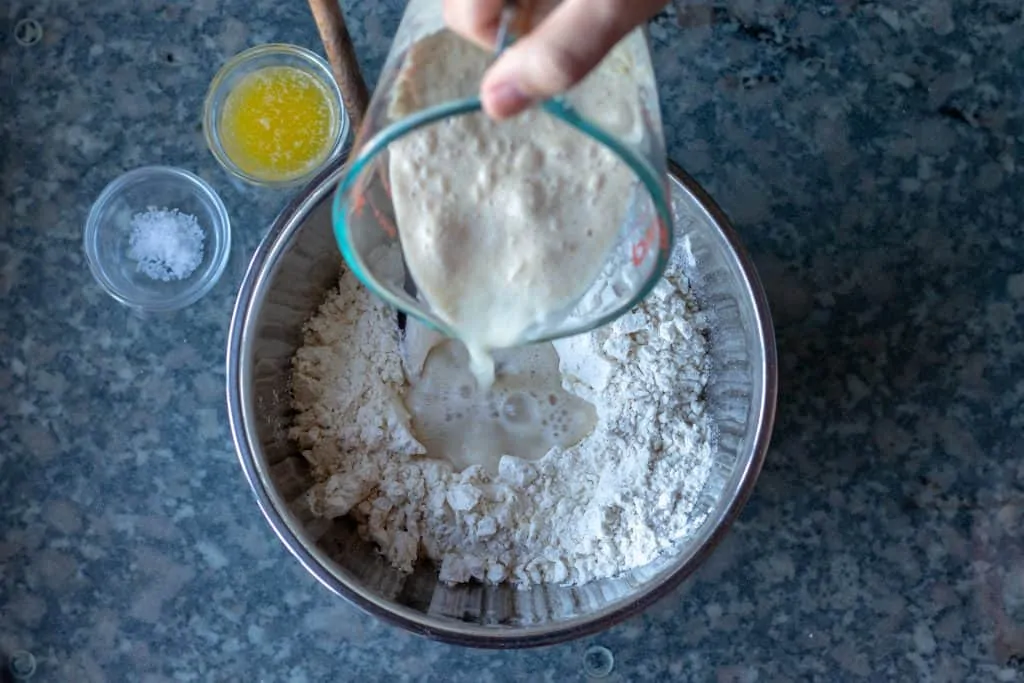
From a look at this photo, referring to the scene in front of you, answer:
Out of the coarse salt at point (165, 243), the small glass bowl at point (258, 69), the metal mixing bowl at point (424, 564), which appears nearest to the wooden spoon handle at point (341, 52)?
the metal mixing bowl at point (424, 564)

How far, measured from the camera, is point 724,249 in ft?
3.54

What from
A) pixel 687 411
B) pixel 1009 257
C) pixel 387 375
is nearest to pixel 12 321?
pixel 387 375

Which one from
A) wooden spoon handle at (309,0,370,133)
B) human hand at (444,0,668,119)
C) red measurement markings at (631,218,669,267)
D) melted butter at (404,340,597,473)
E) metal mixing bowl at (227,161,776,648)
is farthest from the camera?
melted butter at (404,340,597,473)

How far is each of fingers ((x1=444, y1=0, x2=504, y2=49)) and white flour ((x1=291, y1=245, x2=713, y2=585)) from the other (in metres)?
0.46

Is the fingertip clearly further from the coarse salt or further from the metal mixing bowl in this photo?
the coarse salt

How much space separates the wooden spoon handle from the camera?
36.4 inches

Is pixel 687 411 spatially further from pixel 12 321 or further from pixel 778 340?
pixel 12 321

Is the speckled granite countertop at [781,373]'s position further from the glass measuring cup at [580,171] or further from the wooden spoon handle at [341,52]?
the glass measuring cup at [580,171]

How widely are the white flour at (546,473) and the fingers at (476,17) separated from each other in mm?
461

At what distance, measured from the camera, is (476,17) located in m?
0.72

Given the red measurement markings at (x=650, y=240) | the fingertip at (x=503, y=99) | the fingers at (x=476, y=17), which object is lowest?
the red measurement markings at (x=650, y=240)

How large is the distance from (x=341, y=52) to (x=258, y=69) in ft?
1.18

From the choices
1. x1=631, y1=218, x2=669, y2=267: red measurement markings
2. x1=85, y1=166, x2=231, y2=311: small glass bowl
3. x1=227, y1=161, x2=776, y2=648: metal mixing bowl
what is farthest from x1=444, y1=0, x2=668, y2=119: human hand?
x1=85, y1=166, x2=231, y2=311: small glass bowl

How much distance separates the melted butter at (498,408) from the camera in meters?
1.20
